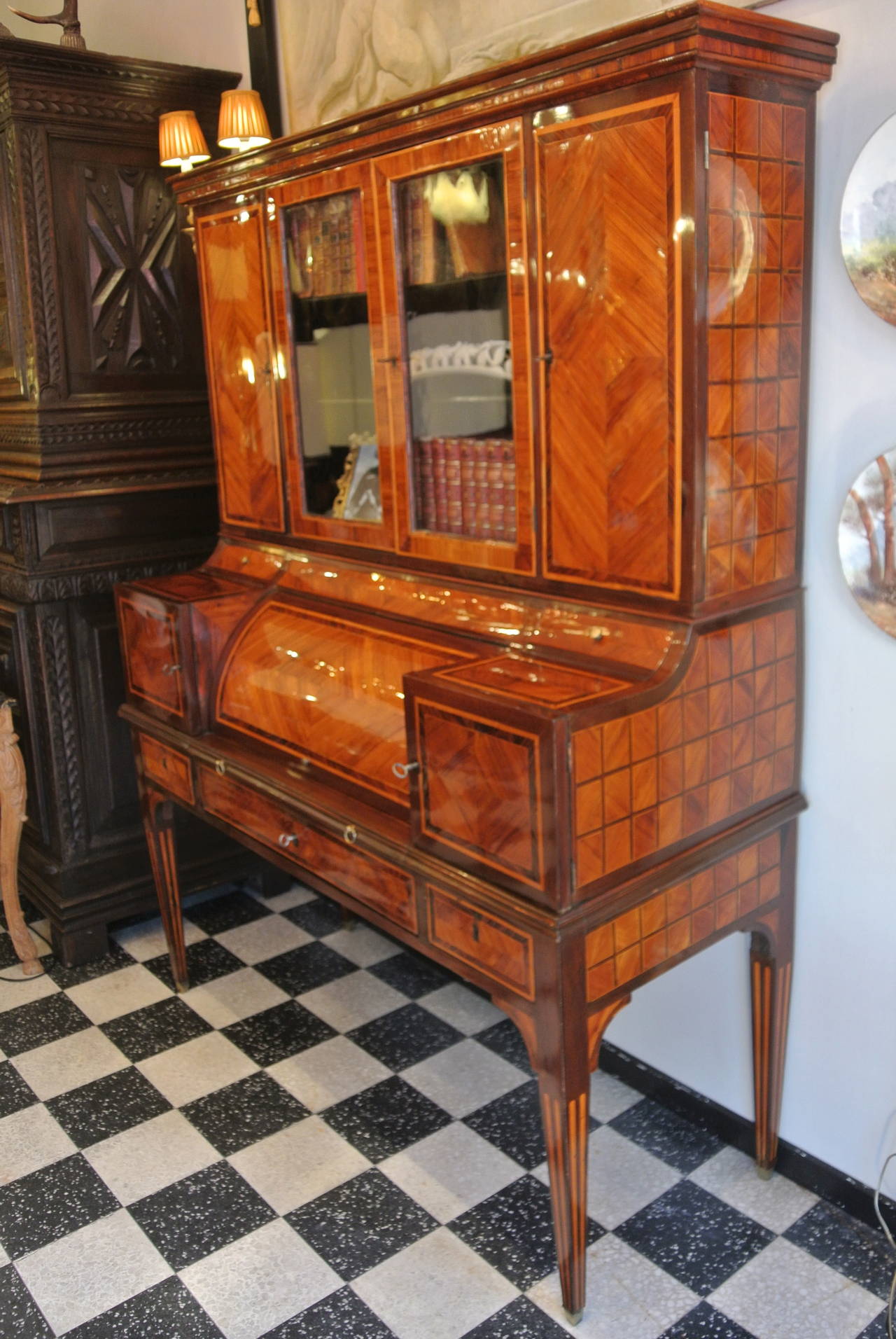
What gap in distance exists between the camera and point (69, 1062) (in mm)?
2855

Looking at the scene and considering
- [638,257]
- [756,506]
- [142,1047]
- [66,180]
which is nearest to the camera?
[638,257]

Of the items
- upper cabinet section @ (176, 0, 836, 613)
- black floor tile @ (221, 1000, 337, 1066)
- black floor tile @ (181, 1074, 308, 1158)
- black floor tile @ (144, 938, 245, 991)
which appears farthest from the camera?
black floor tile @ (144, 938, 245, 991)

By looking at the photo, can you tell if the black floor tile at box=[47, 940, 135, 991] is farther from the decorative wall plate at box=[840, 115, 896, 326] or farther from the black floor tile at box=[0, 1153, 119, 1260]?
the decorative wall plate at box=[840, 115, 896, 326]

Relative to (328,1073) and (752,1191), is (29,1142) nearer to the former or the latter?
(328,1073)

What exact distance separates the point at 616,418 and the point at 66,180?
6.51 ft

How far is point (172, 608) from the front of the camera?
2.75m

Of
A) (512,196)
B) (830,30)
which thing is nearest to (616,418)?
(512,196)

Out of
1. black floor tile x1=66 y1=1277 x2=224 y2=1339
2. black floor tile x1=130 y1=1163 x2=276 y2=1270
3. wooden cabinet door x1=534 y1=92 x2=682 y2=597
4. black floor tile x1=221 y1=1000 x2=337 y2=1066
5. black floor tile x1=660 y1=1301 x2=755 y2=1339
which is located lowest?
black floor tile x1=660 y1=1301 x2=755 y2=1339

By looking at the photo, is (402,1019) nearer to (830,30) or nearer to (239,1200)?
(239,1200)

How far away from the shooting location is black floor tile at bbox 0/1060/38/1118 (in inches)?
106

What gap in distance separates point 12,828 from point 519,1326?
6.29ft

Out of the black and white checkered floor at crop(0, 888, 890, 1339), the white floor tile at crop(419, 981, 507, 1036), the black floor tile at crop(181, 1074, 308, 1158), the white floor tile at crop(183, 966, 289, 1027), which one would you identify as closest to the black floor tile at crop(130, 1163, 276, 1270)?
the black and white checkered floor at crop(0, 888, 890, 1339)

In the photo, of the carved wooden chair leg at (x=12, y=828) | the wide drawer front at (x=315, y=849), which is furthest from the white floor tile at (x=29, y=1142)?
the wide drawer front at (x=315, y=849)

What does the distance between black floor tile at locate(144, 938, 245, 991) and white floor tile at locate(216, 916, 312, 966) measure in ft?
0.09
